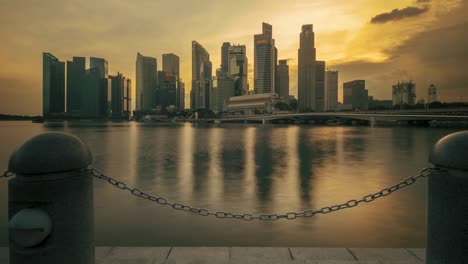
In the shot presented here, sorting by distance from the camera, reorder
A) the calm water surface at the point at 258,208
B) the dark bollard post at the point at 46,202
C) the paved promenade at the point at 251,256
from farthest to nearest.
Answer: the calm water surface at the point at 258,208 → the paved promenade at the point at 251,256 → the dark bollard post at the point at 46,202

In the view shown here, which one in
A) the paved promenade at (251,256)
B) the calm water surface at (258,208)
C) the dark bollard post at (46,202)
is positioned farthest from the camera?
the calm water surface at (258,208)

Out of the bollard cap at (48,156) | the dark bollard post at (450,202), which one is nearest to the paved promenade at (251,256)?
the dark bollard post at (450,202)

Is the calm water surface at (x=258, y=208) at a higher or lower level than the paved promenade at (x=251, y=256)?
A: lower

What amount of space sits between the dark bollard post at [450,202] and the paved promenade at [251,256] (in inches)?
41.8

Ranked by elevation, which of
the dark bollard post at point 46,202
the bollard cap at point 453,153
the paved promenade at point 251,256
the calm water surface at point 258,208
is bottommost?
the calm water surface at point 258,208

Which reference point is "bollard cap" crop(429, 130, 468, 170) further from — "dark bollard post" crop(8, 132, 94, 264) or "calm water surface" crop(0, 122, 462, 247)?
"calm water surface" crop(0, 122, 462, 247)

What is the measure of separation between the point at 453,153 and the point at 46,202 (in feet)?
12.8

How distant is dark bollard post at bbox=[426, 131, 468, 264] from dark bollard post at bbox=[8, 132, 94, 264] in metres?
3.55

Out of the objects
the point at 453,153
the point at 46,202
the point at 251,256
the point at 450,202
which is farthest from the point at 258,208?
the point at 46,202

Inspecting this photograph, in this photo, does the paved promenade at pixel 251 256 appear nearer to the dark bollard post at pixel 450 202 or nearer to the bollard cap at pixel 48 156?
the dark bollard post at pixel 450 202

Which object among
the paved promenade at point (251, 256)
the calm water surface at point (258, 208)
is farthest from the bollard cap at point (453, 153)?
the calm water surface at point (258, 208)

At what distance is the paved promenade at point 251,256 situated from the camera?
4.42 meters

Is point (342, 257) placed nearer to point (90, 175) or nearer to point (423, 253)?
point (423, 253)

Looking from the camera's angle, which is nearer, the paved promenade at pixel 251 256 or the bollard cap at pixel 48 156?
the bollard cap at pixel 48 156
